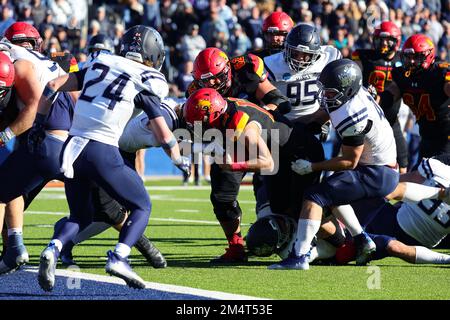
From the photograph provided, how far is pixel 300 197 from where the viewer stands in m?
6.86

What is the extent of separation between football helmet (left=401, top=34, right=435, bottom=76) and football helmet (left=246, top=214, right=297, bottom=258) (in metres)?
2.22

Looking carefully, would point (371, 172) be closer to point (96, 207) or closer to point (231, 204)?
point (231, 204)

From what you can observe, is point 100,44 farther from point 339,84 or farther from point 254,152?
point 339,84

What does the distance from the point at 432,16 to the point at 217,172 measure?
13508 mm

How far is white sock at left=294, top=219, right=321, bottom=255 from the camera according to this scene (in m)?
6.27

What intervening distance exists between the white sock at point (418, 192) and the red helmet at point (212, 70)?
150 cm

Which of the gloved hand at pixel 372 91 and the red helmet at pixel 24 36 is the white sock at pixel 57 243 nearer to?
the red helmet at pixel 24 36

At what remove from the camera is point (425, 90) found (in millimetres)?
8398

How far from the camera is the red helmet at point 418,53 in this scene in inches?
322

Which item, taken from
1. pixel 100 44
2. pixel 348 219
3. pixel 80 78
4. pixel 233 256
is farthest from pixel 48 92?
pixel 100 44

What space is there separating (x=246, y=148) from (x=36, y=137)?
4.65 ft
